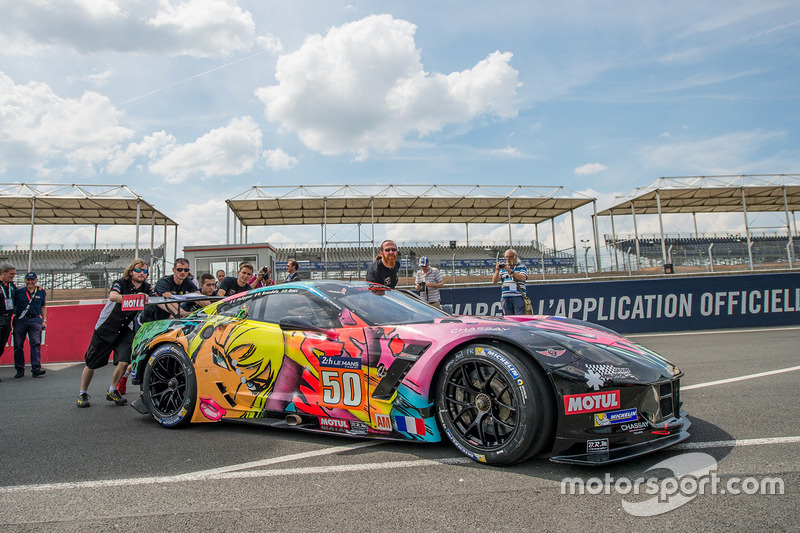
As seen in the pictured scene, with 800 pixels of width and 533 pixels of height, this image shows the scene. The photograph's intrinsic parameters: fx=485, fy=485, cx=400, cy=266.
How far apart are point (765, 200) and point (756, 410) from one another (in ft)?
104

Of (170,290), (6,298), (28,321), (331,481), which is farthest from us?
(28,321)

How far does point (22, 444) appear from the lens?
3678mm

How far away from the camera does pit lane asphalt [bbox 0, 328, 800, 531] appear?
6.94ft

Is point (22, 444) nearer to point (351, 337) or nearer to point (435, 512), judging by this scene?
point (351, 337)

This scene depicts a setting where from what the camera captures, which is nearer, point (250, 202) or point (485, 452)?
point (485, 452)

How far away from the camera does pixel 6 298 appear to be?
7.80 meters

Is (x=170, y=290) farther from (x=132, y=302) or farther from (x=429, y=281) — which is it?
(x=429, y=281)

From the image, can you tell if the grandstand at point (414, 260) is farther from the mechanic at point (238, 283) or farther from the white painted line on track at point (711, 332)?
the mechanic at point (238, 283)

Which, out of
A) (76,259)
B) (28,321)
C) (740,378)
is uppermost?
(76,259)

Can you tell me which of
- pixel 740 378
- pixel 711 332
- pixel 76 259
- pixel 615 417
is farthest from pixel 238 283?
pixel 76 259

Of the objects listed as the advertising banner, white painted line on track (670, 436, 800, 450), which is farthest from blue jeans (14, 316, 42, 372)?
white painted line on track (670, 436, 800, 450)

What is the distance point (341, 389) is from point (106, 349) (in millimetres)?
3323

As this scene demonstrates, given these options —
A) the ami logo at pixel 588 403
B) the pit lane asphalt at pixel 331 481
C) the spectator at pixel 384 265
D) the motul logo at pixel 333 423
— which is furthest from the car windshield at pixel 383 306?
the spectator at pixel 384 265

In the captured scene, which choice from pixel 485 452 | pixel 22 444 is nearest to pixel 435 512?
pixel 485 452
